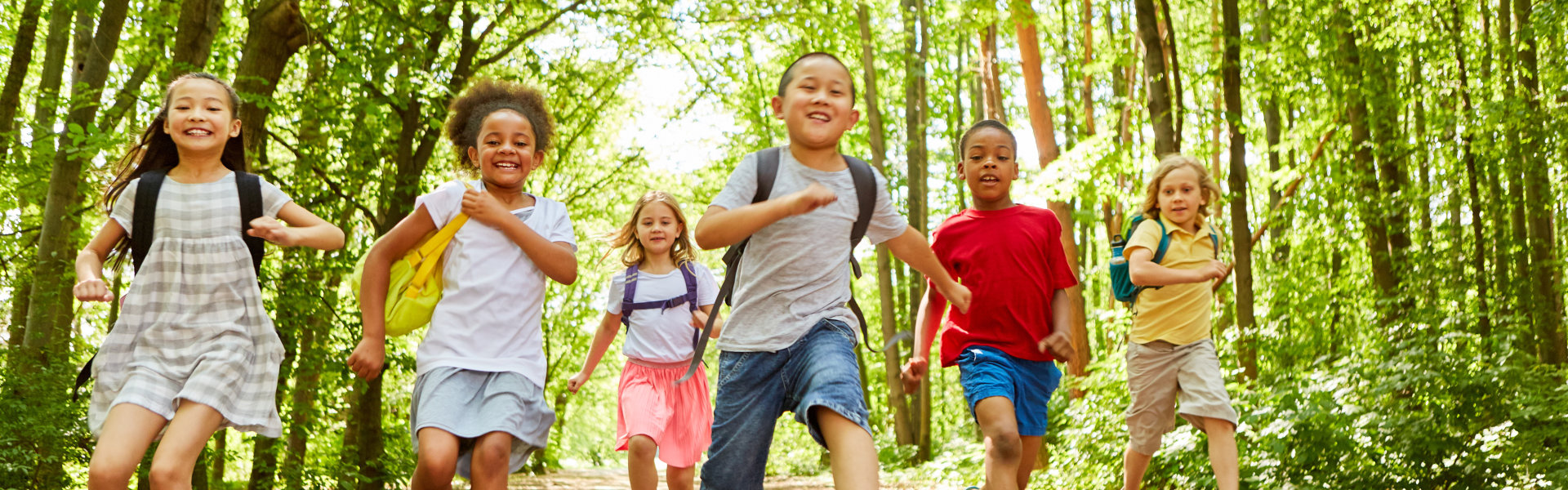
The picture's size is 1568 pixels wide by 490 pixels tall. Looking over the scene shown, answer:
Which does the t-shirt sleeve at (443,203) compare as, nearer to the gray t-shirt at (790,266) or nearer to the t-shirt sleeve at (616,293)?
the gray t-shirt at (790,266)

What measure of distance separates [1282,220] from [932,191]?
42.4 feet

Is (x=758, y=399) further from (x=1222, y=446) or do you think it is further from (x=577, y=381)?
(x=1222, y=446)

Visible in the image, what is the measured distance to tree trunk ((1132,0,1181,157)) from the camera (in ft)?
28.4

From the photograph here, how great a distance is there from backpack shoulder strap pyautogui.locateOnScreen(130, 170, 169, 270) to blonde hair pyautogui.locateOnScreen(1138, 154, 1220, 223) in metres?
4.76

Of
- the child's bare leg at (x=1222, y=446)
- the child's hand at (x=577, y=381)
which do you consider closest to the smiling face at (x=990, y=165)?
the child's bare leg at (x=1222, y=446)

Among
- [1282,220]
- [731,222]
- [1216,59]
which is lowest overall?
[731,222]

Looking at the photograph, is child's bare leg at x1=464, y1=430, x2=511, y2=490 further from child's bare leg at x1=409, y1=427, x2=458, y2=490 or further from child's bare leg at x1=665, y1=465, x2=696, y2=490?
child's bare leg at x1=665, y1=465, x2=696, y2=490

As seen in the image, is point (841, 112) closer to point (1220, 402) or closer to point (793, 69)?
point (793, 69)

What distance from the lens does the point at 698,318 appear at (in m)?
6.58

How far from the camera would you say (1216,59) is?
976cm

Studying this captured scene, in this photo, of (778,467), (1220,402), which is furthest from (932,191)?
(1220,402)

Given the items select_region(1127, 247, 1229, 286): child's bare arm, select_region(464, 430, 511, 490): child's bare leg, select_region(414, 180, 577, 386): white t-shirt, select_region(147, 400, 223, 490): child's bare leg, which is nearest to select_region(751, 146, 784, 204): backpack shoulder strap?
select_region(414, 180, 577, 386): white t-shirt

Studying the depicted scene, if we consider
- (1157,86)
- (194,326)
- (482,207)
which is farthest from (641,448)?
(1157,86)

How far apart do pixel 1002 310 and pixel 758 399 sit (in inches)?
77.9
